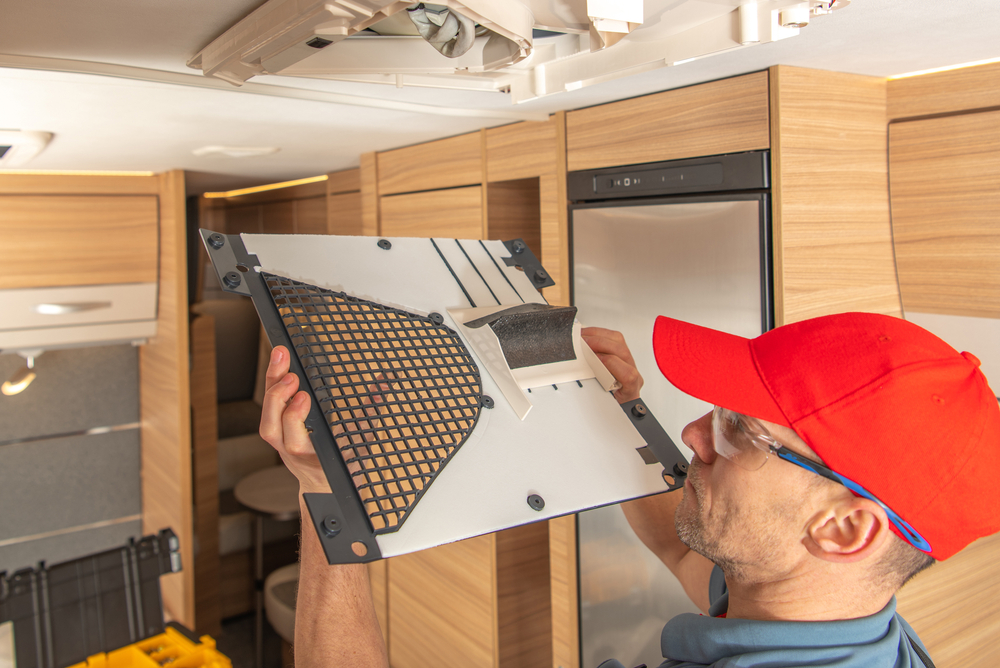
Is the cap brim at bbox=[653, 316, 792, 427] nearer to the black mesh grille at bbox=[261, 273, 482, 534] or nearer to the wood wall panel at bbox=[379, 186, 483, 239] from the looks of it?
the black mesh grille at bbox=[261, 273, 482, 534]

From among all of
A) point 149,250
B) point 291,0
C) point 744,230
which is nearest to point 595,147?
point 744,230

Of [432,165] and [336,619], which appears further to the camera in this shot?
[432,165]

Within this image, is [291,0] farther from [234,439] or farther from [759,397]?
[234,439]

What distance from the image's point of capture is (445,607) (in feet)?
5.96

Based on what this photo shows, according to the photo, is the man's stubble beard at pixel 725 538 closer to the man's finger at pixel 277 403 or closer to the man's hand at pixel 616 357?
the man's hand at pixel 616 357

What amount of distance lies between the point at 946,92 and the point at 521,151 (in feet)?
2.52

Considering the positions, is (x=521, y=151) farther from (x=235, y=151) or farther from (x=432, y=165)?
(x=235, y=151)

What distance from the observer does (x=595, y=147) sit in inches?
52.0

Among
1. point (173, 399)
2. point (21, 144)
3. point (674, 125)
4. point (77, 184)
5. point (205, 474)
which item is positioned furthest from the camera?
point (205, 474)

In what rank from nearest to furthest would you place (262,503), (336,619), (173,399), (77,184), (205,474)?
(336,619), (77,184), (173,399), (205,474), (262,503)

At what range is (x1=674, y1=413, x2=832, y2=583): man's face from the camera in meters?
0.75

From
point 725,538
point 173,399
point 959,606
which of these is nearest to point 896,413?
point 725,538

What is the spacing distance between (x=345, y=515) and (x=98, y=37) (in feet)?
1.99

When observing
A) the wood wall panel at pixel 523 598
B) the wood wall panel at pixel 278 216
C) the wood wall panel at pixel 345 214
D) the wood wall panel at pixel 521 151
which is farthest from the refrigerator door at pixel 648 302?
the wood wall panel at pixel 278 216
